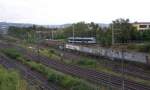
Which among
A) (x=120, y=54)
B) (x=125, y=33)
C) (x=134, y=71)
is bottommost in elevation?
(x=134, y=71)

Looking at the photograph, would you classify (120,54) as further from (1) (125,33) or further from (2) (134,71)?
(1) (125,33)

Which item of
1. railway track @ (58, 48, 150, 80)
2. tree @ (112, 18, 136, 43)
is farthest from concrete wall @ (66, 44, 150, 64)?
tree @ (112, 18, 136, 43)

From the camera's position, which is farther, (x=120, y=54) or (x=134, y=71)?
(x=120, y=54)

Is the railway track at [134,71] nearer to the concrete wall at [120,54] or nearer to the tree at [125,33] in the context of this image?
the concrete wall at [120,54]

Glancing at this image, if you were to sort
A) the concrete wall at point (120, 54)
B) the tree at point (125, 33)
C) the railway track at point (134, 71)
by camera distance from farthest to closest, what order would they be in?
1. the tree at point (125, 33)
2. the concrete wall at point (120, 54)
3. the railway track at point (134, 71)

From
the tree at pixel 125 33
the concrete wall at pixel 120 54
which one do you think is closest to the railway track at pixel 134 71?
the concrete wall at pixel 120 54

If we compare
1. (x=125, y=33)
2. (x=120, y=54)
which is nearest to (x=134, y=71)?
(x=120, y=54)

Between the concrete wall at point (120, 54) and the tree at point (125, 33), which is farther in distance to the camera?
the tree at point (125, 33)

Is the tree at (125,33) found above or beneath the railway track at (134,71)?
above

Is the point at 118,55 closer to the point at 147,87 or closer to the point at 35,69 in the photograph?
the point at 35,69

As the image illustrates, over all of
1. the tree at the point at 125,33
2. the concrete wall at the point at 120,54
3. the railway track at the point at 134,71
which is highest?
the tree at the point at 125,33

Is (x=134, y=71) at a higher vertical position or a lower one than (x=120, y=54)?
lower

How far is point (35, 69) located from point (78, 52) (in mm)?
12925

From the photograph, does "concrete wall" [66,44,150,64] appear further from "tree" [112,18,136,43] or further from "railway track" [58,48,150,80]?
"tree" [112,18,136,43]
